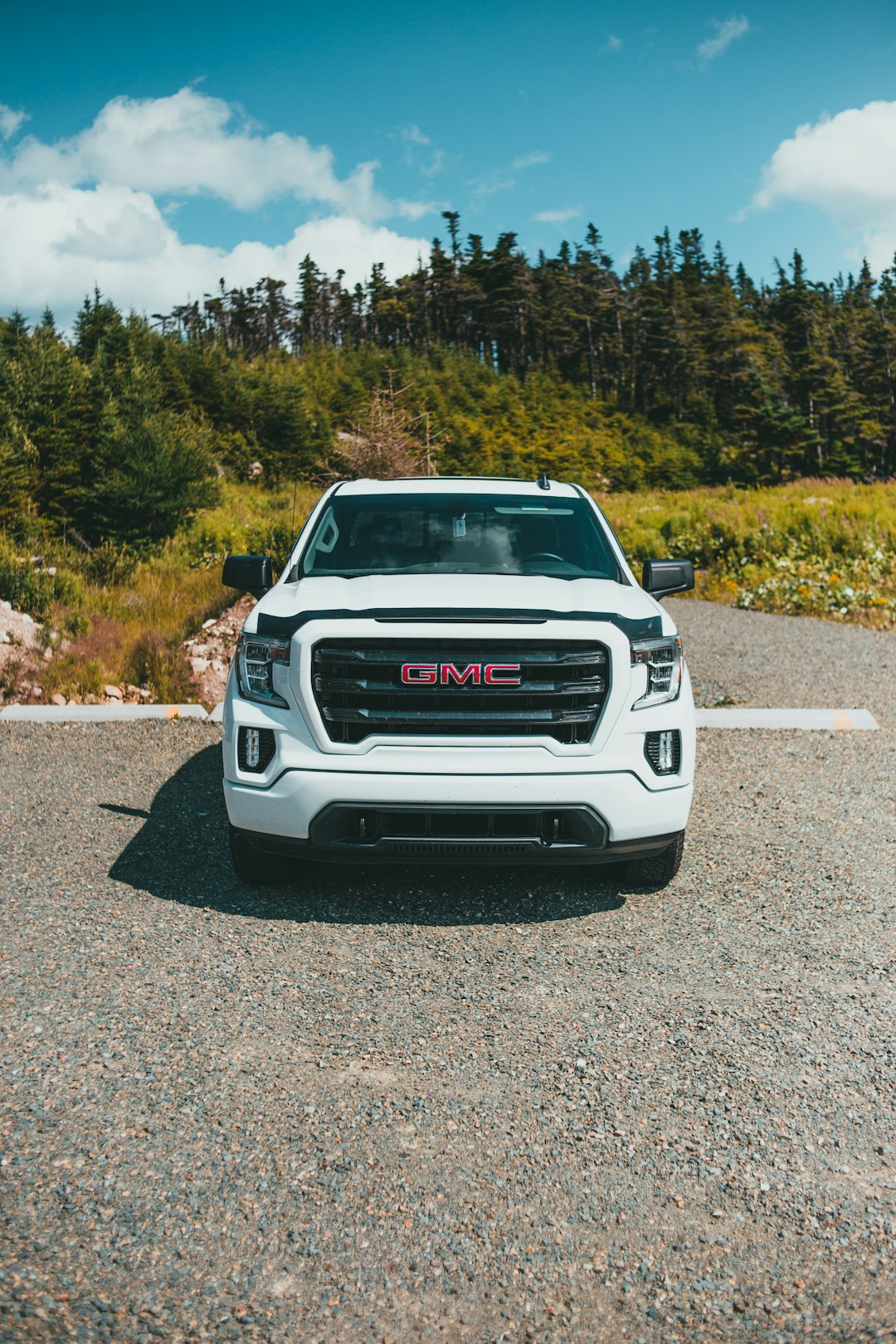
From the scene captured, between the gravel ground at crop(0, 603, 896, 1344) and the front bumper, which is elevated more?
the front bumper

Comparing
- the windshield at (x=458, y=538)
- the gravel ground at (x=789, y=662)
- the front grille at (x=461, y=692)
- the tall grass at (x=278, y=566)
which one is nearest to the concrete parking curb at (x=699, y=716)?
Answer: the gravel ground at (x=789, y=662)

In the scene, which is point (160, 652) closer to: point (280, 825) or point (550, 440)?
point (280, 825)

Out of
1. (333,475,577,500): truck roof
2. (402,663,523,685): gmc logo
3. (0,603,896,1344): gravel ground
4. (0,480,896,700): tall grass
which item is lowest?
(0,603,896,1344): gravel ground

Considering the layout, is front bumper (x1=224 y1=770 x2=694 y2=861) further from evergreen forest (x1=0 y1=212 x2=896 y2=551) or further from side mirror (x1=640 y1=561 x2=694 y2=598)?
evergreen forest (x1=0 y1=212 x2=896 y2=551)

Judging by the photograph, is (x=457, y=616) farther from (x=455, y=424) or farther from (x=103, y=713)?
(x=455, y=424)

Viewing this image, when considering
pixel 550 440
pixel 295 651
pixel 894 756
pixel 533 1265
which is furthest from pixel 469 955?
pixel 550 440

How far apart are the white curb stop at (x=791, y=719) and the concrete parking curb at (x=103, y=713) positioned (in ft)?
13.9

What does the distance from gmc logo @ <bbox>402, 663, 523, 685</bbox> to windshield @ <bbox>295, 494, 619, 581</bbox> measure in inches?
36.8

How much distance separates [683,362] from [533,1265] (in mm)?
84642

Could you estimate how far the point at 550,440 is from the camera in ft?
216

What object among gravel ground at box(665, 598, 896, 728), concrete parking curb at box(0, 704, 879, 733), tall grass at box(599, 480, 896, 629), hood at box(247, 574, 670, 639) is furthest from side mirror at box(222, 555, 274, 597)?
tall grass at box(599, 480, 896, 629)

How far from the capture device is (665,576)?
5.12 m

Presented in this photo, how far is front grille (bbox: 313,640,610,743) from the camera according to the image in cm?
400

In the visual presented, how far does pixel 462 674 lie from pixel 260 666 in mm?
874
